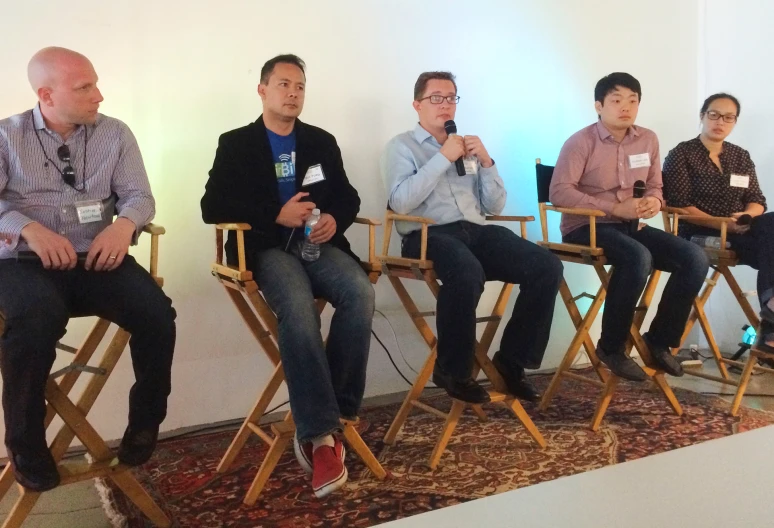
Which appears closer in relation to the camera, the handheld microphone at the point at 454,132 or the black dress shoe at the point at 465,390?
the black dress shoe at the point at 465,390

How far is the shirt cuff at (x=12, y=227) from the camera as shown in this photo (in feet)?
5.66

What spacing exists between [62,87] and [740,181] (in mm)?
3092

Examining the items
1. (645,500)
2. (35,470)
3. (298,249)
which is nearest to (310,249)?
(298,249)

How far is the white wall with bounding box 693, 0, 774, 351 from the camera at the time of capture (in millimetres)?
3646

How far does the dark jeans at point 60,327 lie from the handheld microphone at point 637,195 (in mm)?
2002

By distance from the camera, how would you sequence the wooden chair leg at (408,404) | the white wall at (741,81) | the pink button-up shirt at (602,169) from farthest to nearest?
the white wall at (741,81), the pink button-up shirt at (602,169), the wooden chair leg at (408,404)

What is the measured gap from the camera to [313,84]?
2773 millimetres

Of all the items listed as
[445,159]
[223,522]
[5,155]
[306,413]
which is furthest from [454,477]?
[5,155]

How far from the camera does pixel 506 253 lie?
239 cm

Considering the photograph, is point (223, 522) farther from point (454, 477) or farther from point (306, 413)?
point (454, 477)

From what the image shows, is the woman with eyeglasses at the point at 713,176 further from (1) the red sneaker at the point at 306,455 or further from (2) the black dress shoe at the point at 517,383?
(1) the red sneaker at the point at 306,455

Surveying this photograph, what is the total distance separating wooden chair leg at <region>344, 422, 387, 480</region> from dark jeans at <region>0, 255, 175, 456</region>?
586mm

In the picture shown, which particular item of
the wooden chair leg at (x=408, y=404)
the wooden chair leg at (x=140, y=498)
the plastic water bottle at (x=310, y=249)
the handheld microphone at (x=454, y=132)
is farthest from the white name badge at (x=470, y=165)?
the wooden chair leg at (x=140, y=498)

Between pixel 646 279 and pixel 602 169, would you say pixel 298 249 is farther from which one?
pixel 602 169
